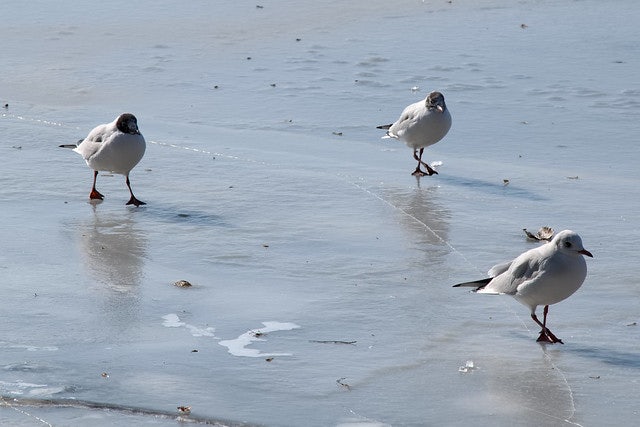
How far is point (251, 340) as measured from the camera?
5824mm

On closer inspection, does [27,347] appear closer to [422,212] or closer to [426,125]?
[422,212]

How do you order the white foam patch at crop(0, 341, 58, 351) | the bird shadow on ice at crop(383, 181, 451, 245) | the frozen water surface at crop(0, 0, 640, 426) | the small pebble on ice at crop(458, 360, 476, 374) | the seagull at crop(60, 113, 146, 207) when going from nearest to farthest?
the frozen water surface at crop(0, 0, 640, 426) < the small pebble on ice at crop(458, 360, 476, 374) < the white foam patch at crop(0, 341, 58, 351) < the bird shadow on ice at crop(383, 181, 451, 245) < the seagull at crop(60, 113, 146, 207)

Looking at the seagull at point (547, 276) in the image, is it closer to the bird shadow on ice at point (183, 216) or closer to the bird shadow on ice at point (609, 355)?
the bird shadow on ice at point (609, 355)

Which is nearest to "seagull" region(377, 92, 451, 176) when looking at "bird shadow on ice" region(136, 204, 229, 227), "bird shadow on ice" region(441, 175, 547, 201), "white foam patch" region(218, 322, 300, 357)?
"bird shadow on ice" region(441, 175, 547, 201)

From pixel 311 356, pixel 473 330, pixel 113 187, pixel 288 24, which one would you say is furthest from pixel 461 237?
pixel 288 24

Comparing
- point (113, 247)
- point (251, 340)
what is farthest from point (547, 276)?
point (113, 247)

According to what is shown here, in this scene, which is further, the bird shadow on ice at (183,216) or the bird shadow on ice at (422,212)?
the bird shadow on ice at (183,216)

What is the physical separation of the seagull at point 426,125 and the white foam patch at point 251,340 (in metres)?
4.18

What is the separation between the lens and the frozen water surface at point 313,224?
522cm

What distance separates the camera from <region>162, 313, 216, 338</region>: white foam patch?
5930mm

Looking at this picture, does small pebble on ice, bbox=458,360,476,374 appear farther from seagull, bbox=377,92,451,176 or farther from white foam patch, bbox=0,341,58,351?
seagull, bbox=377,92,451,176

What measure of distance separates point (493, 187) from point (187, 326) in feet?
12.7

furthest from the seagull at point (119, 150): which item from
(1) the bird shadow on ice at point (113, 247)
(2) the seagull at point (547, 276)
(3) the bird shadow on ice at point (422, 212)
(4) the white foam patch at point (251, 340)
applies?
(2) the seagull at point (547, 276)

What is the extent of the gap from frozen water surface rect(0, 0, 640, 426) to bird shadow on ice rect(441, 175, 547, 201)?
3 cm
